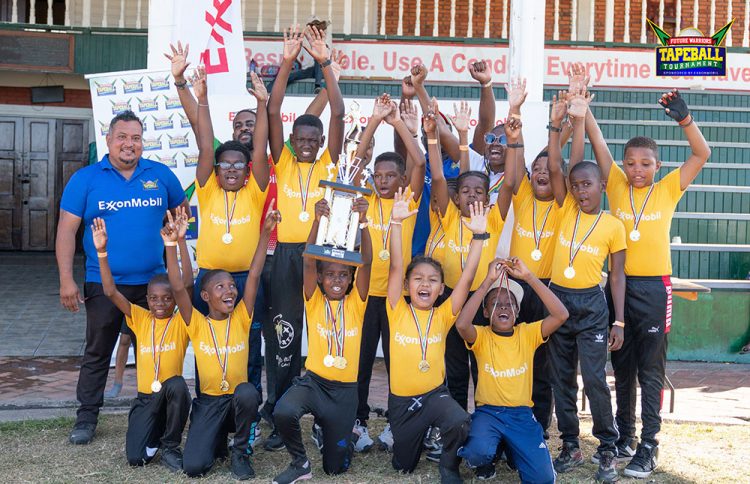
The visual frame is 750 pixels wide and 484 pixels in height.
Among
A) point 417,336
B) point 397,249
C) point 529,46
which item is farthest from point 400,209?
point 529,46

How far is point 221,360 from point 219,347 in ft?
0.25

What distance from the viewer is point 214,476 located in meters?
5.05

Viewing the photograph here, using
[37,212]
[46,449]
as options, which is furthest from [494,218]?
[37,212]

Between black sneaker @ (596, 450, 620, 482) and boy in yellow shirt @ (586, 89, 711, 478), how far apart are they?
14 cm

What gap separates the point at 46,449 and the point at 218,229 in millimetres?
1652

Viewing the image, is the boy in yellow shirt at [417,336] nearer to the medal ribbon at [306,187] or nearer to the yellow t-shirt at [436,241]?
the yellow t-shirt at [436,241]

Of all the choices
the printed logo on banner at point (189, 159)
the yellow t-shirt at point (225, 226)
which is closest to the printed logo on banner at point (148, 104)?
the printed logo on banner at point (189, 159)

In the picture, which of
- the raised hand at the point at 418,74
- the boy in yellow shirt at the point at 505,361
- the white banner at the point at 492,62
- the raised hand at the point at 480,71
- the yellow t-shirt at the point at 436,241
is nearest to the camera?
the boy in yellow shirt at the point at 505,361

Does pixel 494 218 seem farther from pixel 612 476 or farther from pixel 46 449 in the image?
pixel 46 449

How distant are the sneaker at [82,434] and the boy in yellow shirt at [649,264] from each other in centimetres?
317

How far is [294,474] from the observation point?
494 centimetres

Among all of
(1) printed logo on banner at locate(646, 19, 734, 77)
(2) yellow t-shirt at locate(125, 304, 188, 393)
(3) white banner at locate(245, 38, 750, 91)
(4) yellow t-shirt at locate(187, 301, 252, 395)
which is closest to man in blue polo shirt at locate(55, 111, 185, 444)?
(2) yellow t-shirt at locate(125, 304, 188, 393)

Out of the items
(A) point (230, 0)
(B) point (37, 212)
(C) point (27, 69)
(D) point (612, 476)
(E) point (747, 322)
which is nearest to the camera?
(D) point (612, 476)

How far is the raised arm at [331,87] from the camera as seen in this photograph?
18.1 feet
